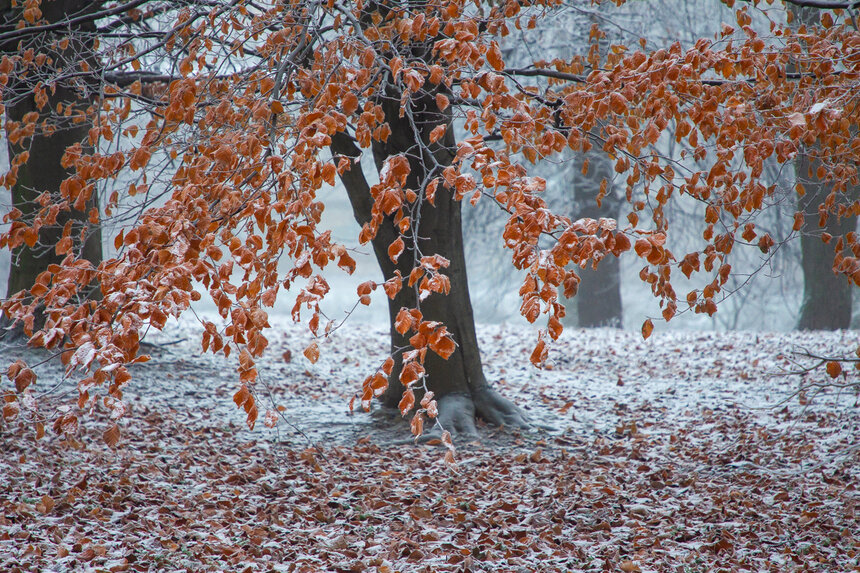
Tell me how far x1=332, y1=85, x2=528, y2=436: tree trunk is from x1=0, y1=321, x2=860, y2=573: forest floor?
31 centimetres

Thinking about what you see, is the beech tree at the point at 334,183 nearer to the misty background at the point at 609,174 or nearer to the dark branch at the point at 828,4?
the dark branch at the point at 828,4

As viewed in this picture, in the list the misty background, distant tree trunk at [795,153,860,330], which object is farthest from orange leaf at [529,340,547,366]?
distant tree trunk at [795,153,860,330]

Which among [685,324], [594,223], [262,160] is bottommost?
[685,324]

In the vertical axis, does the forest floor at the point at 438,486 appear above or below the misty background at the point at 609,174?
below

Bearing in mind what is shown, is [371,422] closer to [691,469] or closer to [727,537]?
[691,469]

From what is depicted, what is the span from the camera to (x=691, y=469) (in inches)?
191

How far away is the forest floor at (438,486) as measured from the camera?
3479 mm

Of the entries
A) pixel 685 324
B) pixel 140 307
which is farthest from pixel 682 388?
pixel 685 324

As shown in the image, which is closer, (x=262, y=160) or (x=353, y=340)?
(x=262, y=160)

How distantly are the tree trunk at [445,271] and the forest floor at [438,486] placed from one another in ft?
1.00

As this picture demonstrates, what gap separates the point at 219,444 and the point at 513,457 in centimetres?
227

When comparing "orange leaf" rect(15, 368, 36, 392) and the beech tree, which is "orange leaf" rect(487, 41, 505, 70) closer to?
the beech tree

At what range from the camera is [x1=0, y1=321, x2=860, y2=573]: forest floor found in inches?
137

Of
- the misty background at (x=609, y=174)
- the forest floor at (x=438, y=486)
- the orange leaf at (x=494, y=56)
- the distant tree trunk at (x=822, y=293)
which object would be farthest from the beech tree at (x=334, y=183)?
the distant tree trunk at (x=822, y=293)
